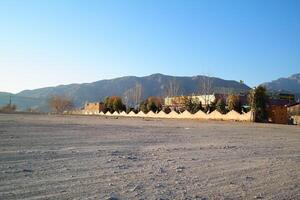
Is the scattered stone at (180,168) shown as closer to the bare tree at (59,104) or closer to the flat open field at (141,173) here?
the flat open field at (141,173)

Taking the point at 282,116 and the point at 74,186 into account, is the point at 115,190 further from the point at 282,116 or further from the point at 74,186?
the point at 282,116

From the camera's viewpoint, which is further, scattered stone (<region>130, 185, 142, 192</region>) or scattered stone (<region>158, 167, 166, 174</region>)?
scattered stone (<region>158, 167, 166, 174</region>)

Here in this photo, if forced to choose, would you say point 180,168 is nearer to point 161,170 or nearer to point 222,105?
point 161,170

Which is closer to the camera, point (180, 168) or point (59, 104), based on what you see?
point (180, 168)

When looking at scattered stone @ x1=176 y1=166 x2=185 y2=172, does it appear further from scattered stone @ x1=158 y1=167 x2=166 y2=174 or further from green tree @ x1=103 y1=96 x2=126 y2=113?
green tree @ x1=103 y1=96 x2=126 y2=113

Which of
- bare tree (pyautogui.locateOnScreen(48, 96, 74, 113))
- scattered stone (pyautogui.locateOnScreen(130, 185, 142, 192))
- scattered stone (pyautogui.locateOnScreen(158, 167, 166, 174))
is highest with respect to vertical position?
bare tree (pyautogui.locateOnScreen(48, 96, 74, 113))

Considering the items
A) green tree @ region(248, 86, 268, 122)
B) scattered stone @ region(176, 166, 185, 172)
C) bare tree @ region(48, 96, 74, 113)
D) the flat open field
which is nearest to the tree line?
green tree @ region(248, 86, 268, 122)

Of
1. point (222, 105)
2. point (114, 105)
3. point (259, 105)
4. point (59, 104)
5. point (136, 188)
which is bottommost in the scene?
point (136, 188)

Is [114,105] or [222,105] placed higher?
[114,105]

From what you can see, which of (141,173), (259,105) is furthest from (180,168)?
(259,105)

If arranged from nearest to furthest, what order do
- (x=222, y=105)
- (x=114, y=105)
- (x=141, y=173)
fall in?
(x=141, y=173) < (x=222, y=105) < (x=114, y=105)

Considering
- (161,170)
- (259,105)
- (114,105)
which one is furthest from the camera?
(114,105)

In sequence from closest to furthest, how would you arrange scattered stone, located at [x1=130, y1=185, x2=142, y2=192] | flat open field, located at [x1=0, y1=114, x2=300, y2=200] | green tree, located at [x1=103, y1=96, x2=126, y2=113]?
flat open field, located at [x1=0, y1=114, x2=300, y2=200], scattered stone, located at [x1=130, y1=185, x2=142, y2=192], green tree, located at [x1=103, y1=96, x2=126, y2=113]

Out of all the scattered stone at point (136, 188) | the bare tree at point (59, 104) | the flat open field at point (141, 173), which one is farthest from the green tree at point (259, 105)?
the bare tree at point (59, 104)
